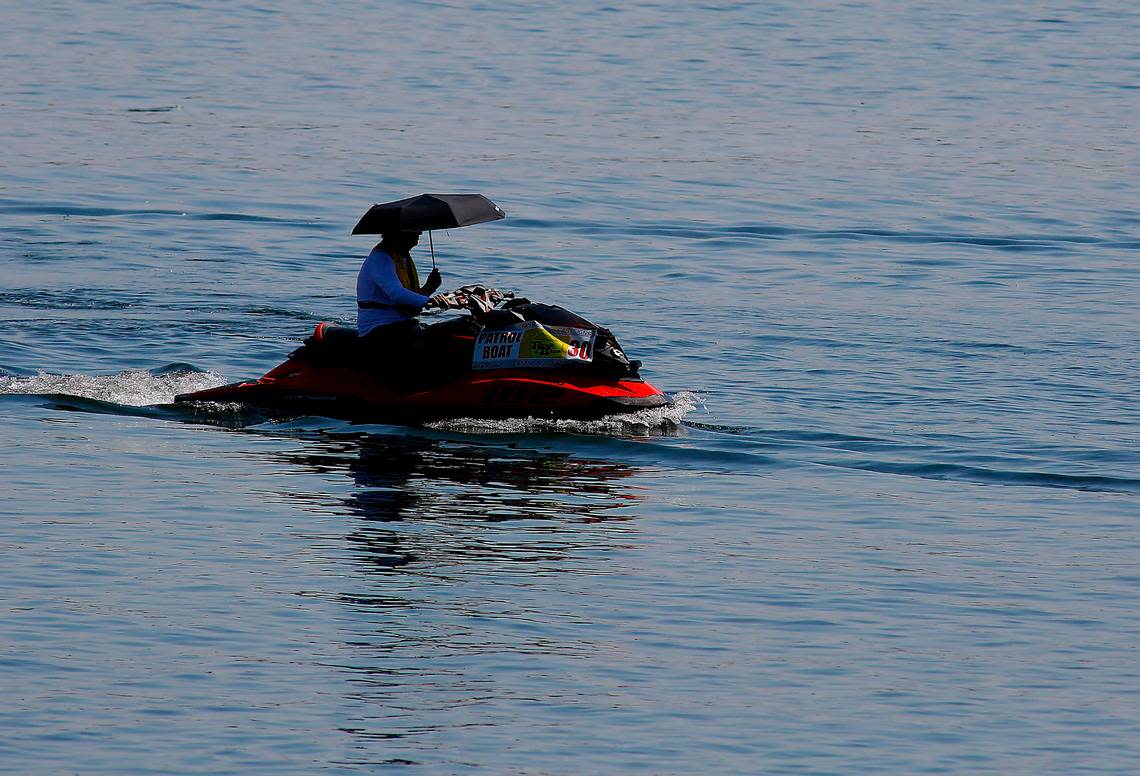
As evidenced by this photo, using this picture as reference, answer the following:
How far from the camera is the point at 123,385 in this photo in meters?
18.9

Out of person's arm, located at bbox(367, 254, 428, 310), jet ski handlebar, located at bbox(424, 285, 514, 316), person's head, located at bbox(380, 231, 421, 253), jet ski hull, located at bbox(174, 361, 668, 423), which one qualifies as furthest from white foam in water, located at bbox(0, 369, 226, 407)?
jet ski handlebar, located at bbox(424, 285, 514, 316)

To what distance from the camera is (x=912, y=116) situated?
128ft

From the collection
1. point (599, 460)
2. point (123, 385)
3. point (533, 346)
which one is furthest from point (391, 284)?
point (123, 385)

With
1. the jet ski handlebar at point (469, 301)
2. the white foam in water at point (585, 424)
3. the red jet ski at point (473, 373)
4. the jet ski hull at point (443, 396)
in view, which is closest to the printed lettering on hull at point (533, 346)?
the red jet ski at point (473, 373)

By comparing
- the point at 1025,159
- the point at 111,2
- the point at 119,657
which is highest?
the point at 111,2

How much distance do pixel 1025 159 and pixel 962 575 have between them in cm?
2268

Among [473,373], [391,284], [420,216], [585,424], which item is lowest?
[585,424]

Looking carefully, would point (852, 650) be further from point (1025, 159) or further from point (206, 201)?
point (1025, 159)

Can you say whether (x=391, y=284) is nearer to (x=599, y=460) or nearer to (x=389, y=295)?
(x=389, y=295)

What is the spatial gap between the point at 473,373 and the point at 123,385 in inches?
145

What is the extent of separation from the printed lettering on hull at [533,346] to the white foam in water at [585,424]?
1.59ft

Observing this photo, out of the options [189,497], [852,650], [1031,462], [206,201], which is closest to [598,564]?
[852,650]

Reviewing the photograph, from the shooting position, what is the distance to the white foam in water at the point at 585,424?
17.1 metres

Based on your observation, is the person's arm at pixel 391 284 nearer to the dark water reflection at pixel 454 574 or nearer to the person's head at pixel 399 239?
the person's head at pixel 399 239
